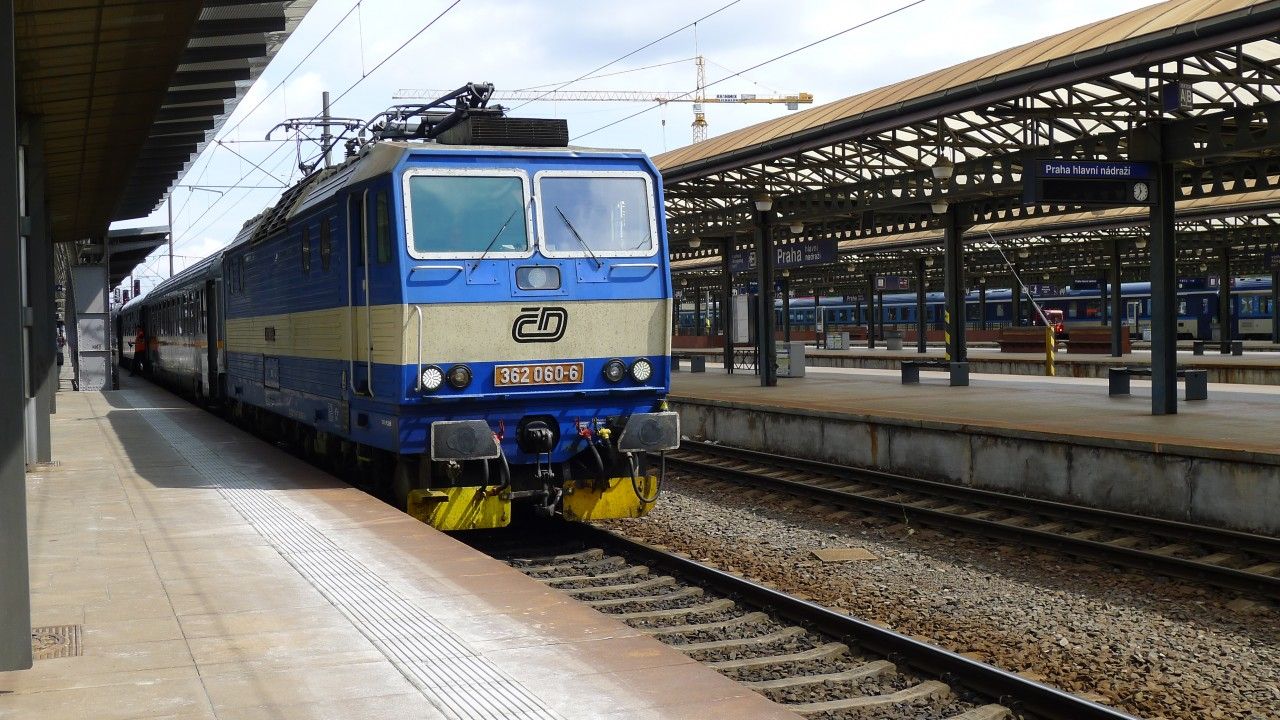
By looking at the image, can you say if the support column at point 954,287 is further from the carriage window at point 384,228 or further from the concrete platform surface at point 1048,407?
the carriage window at point 384,228

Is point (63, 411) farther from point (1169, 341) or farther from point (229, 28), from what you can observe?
point (1169, 341)

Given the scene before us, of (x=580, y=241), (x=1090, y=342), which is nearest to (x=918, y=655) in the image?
(x=580, y=241)

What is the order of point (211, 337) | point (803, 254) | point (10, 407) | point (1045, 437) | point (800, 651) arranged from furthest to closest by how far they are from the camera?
point (803, 254) → point (211, 337) → point (1045, 437) → point (800, 651) → point (10, 407)

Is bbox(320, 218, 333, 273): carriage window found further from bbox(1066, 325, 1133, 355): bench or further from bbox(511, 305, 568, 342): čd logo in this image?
bbox(1066, 325, 1133, 355): bench

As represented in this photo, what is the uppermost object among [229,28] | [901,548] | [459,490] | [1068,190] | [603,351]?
[229,28]

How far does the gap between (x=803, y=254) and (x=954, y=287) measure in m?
3.20

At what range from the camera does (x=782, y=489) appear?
1439 cm

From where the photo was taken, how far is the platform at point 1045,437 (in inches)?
467

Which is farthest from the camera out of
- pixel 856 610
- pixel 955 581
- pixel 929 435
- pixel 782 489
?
pixel 929 435

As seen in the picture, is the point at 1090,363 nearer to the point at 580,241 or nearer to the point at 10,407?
Answer: the point at 580,241

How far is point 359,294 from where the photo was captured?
1039 cm

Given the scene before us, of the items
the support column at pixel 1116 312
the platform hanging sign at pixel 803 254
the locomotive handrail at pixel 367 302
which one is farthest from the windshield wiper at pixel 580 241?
the support column at pixel 1116 312

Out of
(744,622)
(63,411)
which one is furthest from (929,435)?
(63,411)

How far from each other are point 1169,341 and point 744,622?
1028cm
